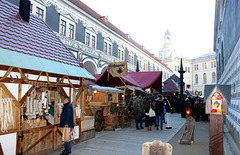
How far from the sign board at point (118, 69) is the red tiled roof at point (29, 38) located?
448 centimetres

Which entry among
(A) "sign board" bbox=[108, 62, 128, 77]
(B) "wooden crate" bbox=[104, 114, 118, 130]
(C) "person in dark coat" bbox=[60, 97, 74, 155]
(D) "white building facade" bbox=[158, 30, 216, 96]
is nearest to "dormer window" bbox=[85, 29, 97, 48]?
(A) "sign board" bbox=[108, 62, 128, 77]

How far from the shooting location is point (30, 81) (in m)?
6.00

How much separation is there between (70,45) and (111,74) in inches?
320

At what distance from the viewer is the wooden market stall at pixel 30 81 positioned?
5273 mm

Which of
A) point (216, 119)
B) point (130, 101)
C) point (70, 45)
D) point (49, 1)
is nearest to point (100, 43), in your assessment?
point (70, 45)

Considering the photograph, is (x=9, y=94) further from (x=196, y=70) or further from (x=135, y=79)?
(x=196, y=70)

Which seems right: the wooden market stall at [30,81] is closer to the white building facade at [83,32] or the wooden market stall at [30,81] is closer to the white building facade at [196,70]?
the white building facade at [83,32]

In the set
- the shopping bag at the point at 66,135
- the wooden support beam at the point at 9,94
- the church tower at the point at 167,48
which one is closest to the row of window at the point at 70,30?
the wooden support beam at the point at 9,94

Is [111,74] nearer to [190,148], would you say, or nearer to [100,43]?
[190,148]

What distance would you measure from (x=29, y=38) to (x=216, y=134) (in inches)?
258

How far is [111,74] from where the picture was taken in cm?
1230

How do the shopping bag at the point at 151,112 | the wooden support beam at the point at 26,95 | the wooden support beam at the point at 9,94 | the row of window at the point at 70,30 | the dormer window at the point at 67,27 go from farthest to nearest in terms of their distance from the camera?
1. the dormer window at the point at 67,27
2. the row of window at the point at 70,30
3. the shopping bag at the point at 151,112
4. the wooden support beam at the point at 26,95
5. the wooden support beam at the point at 9,94

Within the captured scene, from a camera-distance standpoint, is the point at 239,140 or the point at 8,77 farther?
the point at 8,77

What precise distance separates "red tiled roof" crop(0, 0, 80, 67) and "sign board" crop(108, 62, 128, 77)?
448 centimetres
